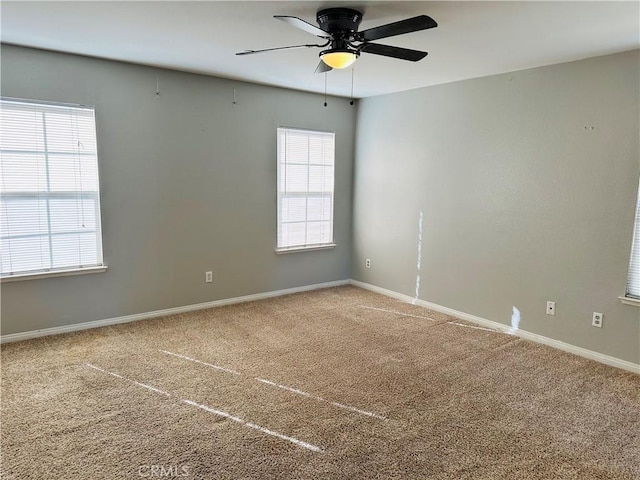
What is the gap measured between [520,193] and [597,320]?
1239 millimetres

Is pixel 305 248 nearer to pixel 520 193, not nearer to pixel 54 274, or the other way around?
pixel 520 193

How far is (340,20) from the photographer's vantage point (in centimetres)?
251

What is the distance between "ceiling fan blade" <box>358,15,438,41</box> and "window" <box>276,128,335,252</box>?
8.55ft

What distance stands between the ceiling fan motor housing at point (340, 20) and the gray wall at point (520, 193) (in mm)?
2024

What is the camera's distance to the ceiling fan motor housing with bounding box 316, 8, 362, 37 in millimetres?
2482

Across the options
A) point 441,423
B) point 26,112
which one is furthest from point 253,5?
point 441,423

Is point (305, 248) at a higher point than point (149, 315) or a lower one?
higher

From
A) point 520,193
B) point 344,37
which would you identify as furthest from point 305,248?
point 344,37

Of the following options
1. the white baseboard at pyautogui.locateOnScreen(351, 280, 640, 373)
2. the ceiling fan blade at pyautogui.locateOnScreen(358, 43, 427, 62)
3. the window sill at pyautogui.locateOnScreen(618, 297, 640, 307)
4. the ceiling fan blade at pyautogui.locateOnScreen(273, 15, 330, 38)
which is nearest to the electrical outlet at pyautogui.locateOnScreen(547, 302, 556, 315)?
the white baseboard at pyautogui.locateOnScreen(351, 280, 640, 373)

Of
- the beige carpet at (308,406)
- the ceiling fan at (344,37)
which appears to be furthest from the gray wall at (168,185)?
the ceiling fan at (344,37)

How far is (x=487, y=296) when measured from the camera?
420 cm

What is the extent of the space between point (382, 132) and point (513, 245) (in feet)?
6.87

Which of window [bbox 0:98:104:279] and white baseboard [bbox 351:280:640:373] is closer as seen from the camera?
white baseboard [bbox 351:280:640:373]

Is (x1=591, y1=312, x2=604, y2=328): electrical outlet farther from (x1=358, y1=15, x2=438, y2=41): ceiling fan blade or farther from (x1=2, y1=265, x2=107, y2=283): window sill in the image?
(x1=2, y1=265, x2=107, y2=283): window sill
